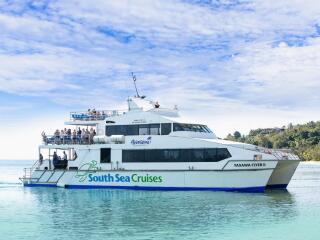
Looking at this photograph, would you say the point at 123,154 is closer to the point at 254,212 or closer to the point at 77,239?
the point at 254,212

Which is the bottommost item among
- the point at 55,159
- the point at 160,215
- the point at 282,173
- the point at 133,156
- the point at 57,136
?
the point at 160,215

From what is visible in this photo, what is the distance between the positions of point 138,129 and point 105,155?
2.73m

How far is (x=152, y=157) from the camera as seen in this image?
31.4m

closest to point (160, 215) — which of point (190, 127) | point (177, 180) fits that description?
point (177, 180)

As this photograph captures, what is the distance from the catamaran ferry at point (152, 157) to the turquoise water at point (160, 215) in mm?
936

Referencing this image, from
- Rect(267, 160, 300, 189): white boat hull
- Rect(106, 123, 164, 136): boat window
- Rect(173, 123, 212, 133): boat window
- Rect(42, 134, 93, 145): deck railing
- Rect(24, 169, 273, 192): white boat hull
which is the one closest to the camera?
Rect(24, 169, 273, 192): white boat hull

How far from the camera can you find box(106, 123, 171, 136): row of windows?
3156 cm

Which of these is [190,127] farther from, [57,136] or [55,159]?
[55,159]

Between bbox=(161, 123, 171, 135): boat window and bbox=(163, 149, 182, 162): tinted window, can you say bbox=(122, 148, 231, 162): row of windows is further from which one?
bbox=(161, 123, 171, 135): boat window

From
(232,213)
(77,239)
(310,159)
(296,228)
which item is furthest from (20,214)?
(310,159)

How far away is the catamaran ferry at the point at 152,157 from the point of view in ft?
98.1

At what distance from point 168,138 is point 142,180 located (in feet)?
9.63

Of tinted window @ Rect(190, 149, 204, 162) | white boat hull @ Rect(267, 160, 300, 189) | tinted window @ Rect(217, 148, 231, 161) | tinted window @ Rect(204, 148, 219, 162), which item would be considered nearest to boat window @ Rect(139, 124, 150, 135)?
tinted window @ Rect(190, 149, 204, 162)

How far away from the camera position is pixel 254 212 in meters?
22.9
